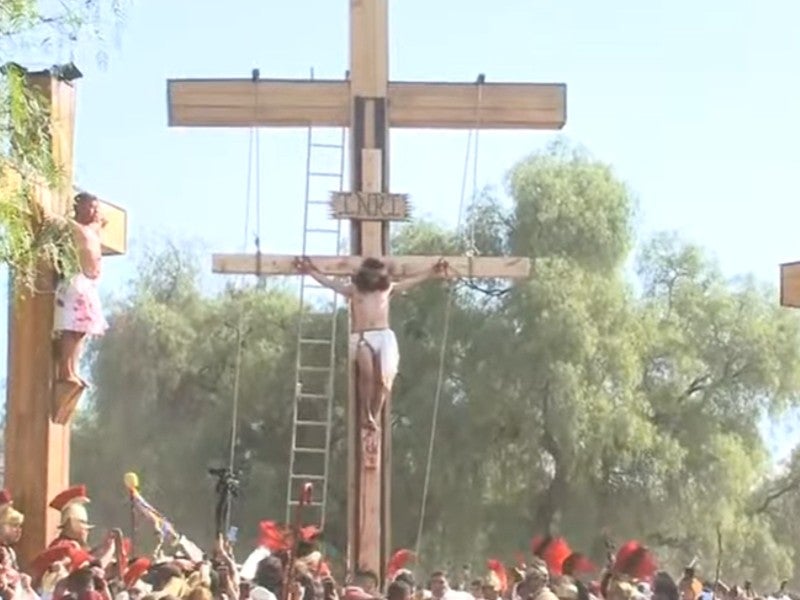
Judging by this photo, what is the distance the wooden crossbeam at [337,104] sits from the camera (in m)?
14.8

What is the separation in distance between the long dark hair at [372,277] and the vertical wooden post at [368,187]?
16.2 inches

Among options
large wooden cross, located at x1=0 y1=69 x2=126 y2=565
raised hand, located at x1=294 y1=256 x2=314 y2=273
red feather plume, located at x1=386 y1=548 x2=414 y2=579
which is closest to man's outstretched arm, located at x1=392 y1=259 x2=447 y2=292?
raised hand, located at x1=294 y1=256 x2=314 y2=273

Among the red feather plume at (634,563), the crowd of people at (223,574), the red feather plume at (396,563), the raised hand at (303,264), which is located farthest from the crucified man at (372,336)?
the red feather plume at (634,563)

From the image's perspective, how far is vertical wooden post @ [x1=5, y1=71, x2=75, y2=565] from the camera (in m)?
11.4

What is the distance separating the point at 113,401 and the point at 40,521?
20826 millimetres

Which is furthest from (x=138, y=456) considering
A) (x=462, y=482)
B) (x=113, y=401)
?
(x=462, y=482)

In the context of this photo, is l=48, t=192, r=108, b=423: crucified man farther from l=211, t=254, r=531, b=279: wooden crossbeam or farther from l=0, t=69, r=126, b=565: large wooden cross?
l=211, t=254, r=531, b=279: wooden crossbeam

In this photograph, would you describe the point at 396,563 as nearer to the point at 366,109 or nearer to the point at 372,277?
the point at 372,277

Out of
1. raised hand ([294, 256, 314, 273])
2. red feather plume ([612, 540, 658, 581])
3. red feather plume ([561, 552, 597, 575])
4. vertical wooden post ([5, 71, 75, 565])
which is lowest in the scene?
red feather plume ([561, 552, 597, 575])

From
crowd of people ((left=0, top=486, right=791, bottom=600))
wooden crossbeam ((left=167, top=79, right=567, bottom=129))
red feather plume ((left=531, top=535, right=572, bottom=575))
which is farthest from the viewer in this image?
wooden crossbeam ((left=167, top=79, right=567, bottom=129))

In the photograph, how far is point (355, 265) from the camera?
14.5 meters

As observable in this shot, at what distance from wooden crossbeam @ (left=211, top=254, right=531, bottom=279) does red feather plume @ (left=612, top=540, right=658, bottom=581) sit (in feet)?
15.3

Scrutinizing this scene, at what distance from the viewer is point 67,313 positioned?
1138 cm

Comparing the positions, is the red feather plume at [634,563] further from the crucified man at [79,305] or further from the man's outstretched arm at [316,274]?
the man's outstretched arm at [316,274]
